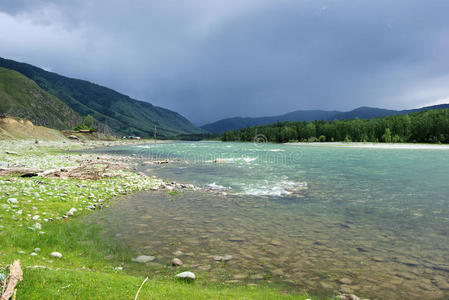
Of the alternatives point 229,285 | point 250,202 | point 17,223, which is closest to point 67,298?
point 229,285

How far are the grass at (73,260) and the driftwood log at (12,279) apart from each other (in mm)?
176

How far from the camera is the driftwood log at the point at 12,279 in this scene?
5020 millimetres

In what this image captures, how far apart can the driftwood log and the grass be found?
176 mm

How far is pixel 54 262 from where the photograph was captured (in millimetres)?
7836

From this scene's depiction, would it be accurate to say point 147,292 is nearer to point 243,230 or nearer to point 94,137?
point 243,230

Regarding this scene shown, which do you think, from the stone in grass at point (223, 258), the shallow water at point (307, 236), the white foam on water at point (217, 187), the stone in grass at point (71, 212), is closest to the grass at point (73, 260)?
the stone in grass at point (71, 212)

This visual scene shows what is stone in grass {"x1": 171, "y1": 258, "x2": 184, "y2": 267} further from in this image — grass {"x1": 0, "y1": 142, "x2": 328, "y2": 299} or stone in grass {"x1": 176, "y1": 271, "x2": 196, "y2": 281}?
stone in grass {"x1": 176, "y1": 271, "x2": 196, "y2": 281}

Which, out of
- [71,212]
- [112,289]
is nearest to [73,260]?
[112,289]

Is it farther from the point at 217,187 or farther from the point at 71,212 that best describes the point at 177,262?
the point at 217,187

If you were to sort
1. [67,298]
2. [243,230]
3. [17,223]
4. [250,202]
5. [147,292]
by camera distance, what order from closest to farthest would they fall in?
[67,298]
[147,292]
[17,223]
[243,230]
[250,202]

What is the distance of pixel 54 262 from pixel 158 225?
210 inches

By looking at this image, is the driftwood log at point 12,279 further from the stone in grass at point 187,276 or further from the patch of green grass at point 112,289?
the stone in grass at point 187,276

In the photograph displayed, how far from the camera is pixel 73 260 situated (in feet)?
27.3

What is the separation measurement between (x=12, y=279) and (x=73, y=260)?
306cm
